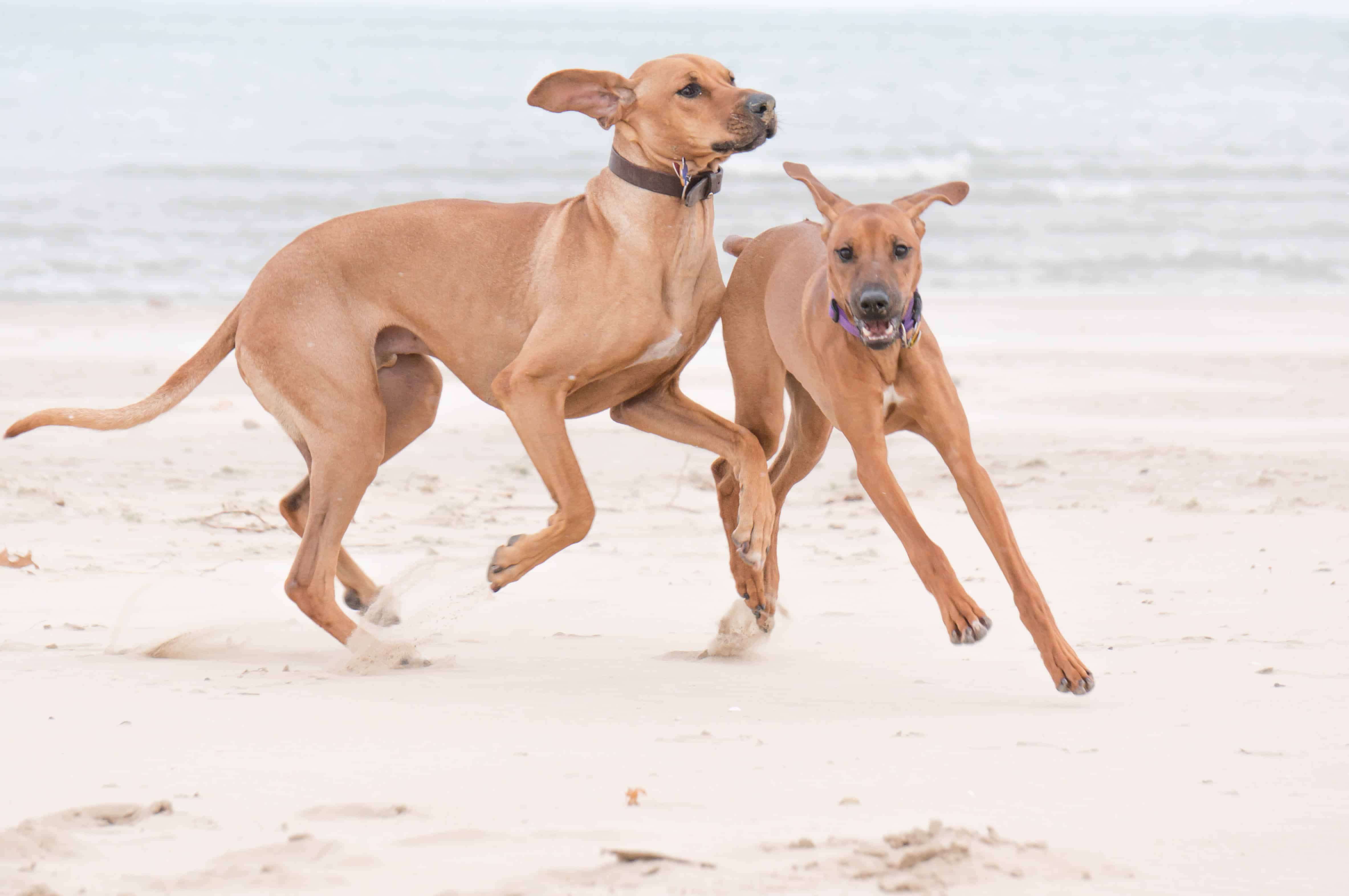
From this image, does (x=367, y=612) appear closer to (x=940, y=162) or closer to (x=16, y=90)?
(x=940, y=162)

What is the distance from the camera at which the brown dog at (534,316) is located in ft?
15.1

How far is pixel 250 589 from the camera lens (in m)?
5.36

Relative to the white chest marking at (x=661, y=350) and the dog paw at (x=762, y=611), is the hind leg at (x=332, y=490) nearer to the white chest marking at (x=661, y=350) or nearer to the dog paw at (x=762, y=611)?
the white chest marking at (x=661, y=350)

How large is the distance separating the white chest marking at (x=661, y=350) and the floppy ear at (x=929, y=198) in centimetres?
77

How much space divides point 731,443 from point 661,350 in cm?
37

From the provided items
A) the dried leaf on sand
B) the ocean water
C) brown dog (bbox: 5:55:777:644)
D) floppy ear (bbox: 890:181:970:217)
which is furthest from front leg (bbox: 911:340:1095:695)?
the ocean water

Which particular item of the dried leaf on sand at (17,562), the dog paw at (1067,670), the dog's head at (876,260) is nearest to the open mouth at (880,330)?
the dog's head at (876,260)

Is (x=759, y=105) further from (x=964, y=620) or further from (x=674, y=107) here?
(x=964, y=620)

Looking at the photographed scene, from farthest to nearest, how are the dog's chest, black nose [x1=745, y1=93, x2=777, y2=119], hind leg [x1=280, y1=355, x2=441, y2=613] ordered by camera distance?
hind leg [x1=280, y1=355, x2=441, y2=613] < black nose [x1=745, y1=93, x2=777, y2=119] < the dog's chest

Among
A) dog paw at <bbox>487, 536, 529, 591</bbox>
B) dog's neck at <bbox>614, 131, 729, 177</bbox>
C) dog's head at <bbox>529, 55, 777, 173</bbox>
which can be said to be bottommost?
dog paw at <bbox>487, 536, 529, 591</bbox>

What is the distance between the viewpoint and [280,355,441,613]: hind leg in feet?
17.2

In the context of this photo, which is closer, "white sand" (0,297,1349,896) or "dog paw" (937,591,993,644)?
"white sand" (0,297,1349,896)

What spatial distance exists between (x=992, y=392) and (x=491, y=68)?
85.5 feet

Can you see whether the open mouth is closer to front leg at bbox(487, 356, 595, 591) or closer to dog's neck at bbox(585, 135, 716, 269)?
dog's neck at bbox(585, 135, 716, 269)
